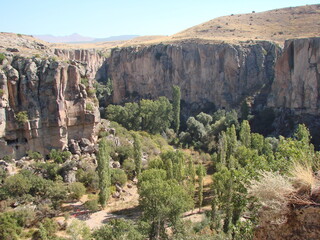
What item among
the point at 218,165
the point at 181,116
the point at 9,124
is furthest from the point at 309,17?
the point at 9,124

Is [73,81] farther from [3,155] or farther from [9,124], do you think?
[3,155]

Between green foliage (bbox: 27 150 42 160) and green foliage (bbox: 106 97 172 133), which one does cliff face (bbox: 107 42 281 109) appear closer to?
green foliage (bbox: 106 97 172 133)

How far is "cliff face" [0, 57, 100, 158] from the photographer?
2956 cm

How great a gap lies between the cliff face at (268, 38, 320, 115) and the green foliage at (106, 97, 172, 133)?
54.4 feet

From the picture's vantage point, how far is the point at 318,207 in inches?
232

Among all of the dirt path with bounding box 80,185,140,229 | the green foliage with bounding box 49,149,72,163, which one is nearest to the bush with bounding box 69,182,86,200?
the dirt path with bounding box 80,185,140,229

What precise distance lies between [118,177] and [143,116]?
1824 centimetres

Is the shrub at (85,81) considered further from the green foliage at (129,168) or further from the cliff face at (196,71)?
the cliff face at (196,71)

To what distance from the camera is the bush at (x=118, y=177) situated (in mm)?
28438

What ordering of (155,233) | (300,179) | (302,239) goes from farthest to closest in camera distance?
(155,233), (300,179), (302,239)

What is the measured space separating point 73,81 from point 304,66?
30260mm

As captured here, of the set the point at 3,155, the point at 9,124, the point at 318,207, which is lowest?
the point at 3,155

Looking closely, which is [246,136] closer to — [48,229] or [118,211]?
[118,211]

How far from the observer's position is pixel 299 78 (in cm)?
4378
